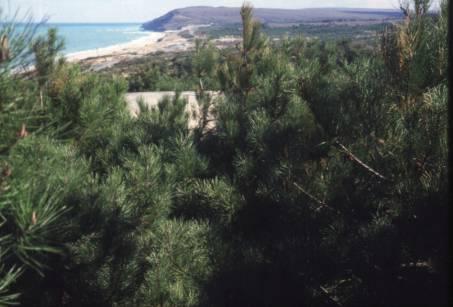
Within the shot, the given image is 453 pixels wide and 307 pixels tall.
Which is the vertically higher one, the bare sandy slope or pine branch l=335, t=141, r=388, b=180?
pine branch l=335, t=141, r=388, b=180

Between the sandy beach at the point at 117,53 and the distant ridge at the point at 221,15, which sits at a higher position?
the distant ridge at the point at 221,15

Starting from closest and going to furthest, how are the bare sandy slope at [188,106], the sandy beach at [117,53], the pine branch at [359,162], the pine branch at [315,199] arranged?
the pine branch at [359,162] → the pine branch at [315,199] → the bare sandy slope at [188,106] → the sandy beach at [117,53]

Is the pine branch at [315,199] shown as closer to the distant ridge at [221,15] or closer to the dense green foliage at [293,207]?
the dense green foliage at [293,207]

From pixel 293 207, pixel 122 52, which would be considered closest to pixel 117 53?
pixel 122 52

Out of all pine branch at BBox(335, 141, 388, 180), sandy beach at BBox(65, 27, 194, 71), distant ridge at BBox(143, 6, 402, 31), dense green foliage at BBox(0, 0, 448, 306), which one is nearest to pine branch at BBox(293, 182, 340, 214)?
dense green foliage at BBox(0, 0, 448, 306)

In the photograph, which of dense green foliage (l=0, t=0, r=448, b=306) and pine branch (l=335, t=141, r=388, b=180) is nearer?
dense green foliage (l=0, t=0, r=448, b=306)

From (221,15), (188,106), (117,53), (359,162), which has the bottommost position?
(188,106)

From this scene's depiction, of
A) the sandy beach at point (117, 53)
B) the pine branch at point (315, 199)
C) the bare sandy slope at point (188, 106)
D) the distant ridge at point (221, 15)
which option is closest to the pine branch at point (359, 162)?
the pine branch at point (315, 199)

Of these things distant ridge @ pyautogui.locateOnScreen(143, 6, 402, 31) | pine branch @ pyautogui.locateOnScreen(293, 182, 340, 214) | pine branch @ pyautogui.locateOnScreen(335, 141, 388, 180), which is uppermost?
distant ridge @ pyautogui.locateOnScreen(143, 6, 402, 31)

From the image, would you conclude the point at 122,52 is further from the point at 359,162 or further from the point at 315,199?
the point at 359,162

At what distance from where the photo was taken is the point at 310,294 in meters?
2.71

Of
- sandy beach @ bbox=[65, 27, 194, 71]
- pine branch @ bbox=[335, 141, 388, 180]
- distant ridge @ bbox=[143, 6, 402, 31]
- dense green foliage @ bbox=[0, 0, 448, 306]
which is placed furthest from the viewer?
distant ridge @ bbox=[143, 6, 402, 31]

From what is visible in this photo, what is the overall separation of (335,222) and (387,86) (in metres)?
0.79

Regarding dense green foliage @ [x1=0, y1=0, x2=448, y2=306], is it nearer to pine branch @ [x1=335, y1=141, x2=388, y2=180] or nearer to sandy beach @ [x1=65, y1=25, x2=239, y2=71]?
pine branch @ [x1=335, y1=141, x2=388, y2=180]
